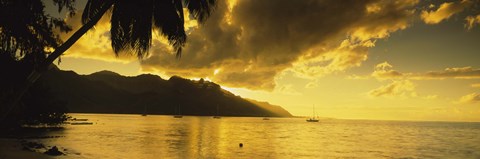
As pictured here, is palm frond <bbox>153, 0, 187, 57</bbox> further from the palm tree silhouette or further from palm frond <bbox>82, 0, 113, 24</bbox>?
palm frond <bbox>82, 0, 113, 24</bbox>

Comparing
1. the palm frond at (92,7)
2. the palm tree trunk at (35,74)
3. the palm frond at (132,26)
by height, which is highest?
the palm frond at (92,7)

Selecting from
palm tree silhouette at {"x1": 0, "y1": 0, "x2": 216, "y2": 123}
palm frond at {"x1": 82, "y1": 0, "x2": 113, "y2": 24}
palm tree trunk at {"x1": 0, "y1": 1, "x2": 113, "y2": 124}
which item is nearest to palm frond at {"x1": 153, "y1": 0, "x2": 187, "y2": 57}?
palm tree silhouette at {"x1": 0, "y1": 0, "x2": 216, "y2": 123}

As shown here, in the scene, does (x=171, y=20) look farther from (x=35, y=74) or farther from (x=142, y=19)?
(x=35, y=74)

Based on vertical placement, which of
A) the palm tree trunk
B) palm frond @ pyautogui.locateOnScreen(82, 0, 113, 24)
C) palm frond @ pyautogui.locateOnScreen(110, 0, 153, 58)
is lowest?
the palm tree trunk

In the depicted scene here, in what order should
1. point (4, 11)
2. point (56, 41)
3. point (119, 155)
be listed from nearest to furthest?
point (4, 11), point (56, 41), point (119, 155)

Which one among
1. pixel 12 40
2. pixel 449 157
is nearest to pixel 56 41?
pixel 12 40

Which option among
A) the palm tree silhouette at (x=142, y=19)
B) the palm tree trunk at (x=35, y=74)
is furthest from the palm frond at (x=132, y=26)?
the palm tree trunk at (x=35, y=74)

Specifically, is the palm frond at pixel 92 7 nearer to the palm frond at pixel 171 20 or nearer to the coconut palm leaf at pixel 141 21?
the coconut palm leaf at pixel 141 21

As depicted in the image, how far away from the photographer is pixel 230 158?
4734 centimetres

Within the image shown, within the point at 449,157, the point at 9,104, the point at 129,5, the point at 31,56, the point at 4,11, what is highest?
the point at 129,5

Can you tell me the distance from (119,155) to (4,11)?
3718 centimetres

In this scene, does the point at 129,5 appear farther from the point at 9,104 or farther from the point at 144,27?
the point at 9,104

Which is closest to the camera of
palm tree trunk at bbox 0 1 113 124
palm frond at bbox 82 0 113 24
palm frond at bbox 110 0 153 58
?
palm tree trunk at bbox 0 1 113 124

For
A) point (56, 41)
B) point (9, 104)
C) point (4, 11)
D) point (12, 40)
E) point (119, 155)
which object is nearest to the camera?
point (9, 104)
